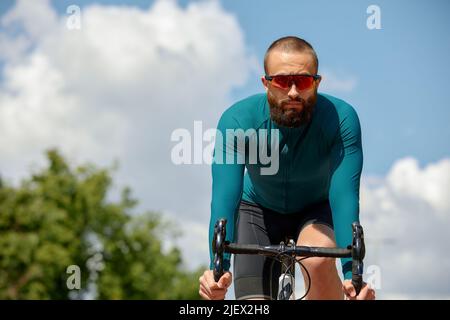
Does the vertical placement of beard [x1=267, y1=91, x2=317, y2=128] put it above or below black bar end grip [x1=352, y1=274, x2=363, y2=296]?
above

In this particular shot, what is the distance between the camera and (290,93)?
184 inches

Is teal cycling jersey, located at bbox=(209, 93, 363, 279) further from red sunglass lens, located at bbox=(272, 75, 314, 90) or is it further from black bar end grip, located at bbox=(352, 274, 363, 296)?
red sunglass lens, located at bbox=(272, 75, 314, 90)

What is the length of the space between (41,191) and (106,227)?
181 inches

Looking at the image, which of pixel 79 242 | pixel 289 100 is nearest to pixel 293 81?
pixel 289 100

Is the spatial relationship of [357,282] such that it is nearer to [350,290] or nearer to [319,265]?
[350,290]

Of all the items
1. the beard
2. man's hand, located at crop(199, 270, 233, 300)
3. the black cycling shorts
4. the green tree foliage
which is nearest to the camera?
man's hand, located at crop(199, 270, 233, 300)

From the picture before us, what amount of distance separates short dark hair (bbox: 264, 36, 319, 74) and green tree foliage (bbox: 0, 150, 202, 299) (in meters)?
28.3

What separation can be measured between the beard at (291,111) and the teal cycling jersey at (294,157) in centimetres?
12

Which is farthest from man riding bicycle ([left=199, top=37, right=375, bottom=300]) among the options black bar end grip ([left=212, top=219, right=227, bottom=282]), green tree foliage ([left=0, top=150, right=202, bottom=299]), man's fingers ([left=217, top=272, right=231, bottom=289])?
green tree foliage ([left=0, top=150, right=202, bottom=299])

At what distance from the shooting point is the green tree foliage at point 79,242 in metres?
32.4

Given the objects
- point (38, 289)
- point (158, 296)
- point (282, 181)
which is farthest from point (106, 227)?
point (282, 181)

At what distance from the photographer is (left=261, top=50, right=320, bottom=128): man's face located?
4.63 metres
